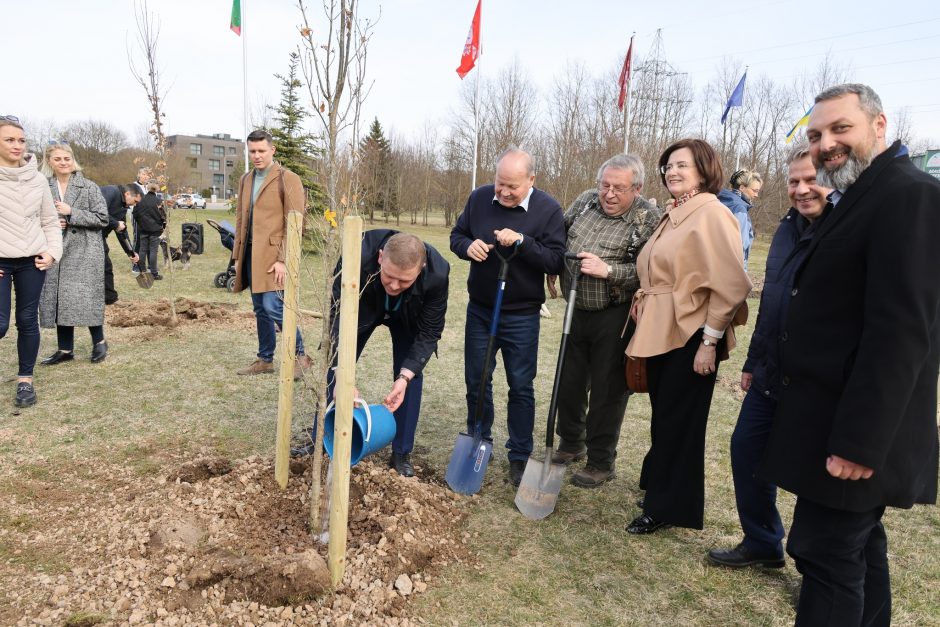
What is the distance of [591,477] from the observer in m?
3.61

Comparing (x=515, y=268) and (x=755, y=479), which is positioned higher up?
(x=515, y=268)

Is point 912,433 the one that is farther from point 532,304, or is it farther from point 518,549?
point 532,304

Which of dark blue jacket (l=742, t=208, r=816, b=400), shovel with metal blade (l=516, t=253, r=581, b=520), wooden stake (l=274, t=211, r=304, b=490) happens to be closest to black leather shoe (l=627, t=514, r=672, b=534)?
shovel with metal blade (l=516, t=253, r=581, b=520)

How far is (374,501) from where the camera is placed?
3.03m

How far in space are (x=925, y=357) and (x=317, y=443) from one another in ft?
7.41

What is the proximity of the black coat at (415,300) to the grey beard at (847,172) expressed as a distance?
1878 millimetres

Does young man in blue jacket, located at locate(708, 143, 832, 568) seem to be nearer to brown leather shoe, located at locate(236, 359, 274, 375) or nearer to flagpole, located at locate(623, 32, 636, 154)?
brown leather shoe, located at locate(236, 359, 274, 375)

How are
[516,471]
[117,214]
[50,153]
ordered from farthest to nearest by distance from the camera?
[117,214], [50,153], [516,471]

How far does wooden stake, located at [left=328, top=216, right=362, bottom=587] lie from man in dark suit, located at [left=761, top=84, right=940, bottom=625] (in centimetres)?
155

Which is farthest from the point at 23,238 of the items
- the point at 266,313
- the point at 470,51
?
the point at 470,51

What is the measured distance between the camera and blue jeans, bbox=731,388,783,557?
2576 millimetres

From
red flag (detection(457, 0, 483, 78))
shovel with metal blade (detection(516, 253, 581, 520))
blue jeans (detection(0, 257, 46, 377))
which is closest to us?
shovel with metal blade (detection(516, 253, 581, 520))

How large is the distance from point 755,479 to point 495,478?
1559 millimetres

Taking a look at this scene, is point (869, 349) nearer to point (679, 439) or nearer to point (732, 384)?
point (679, 439)
